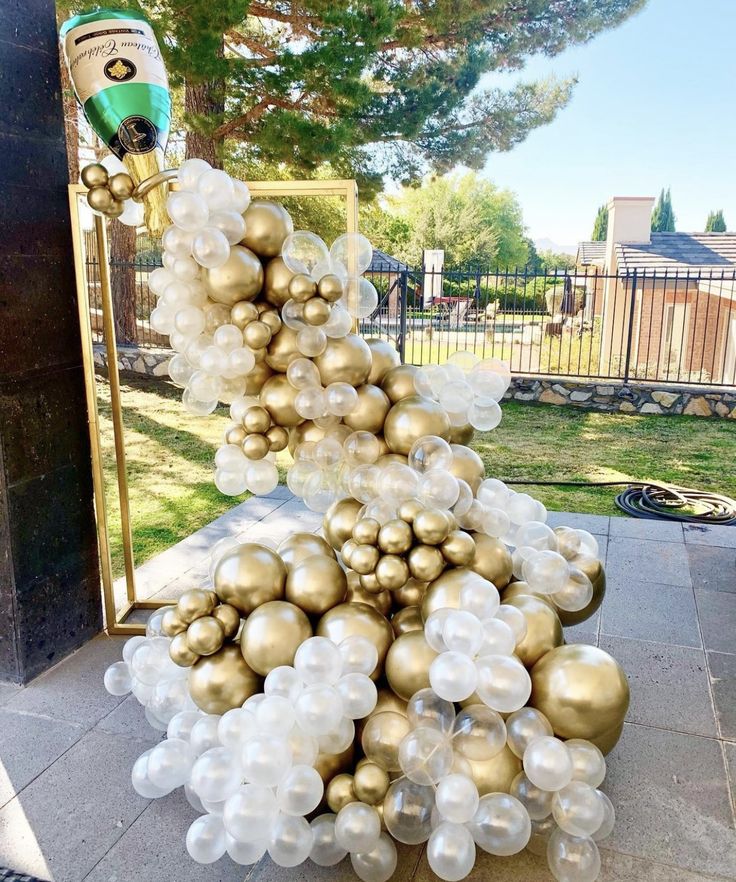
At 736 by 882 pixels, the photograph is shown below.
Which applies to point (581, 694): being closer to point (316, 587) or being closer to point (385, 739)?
point (385, 739)

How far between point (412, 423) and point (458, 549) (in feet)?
1.26

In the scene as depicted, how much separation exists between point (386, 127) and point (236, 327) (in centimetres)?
719

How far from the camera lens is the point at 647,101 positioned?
5869cm

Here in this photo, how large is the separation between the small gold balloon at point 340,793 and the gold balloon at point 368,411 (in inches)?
35.5

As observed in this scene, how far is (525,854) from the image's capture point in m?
1.74

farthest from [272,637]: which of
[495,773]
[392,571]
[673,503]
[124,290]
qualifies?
[124,290]

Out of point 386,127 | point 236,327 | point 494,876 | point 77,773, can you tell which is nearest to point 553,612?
point 494,876

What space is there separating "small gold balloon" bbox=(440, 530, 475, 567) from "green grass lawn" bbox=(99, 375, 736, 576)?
2.58m

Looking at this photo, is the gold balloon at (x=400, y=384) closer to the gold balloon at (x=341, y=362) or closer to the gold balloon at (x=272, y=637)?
the gold balloon at (x=341, y=362)

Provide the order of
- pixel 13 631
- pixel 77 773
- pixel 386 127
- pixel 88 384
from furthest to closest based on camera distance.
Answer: pixel 386 127 < pixel 88 384 < pixel 13 631 < pixel 77 773

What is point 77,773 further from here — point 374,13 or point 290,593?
point 374,13

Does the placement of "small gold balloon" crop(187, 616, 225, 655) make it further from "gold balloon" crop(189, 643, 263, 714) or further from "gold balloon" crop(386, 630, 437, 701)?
"gold balloon" crop(386, 630, 437, 701)

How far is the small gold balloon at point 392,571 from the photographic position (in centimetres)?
177

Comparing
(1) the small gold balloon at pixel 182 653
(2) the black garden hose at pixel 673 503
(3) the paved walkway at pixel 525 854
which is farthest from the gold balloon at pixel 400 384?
(2) the black garden hose at pixel 673 503
